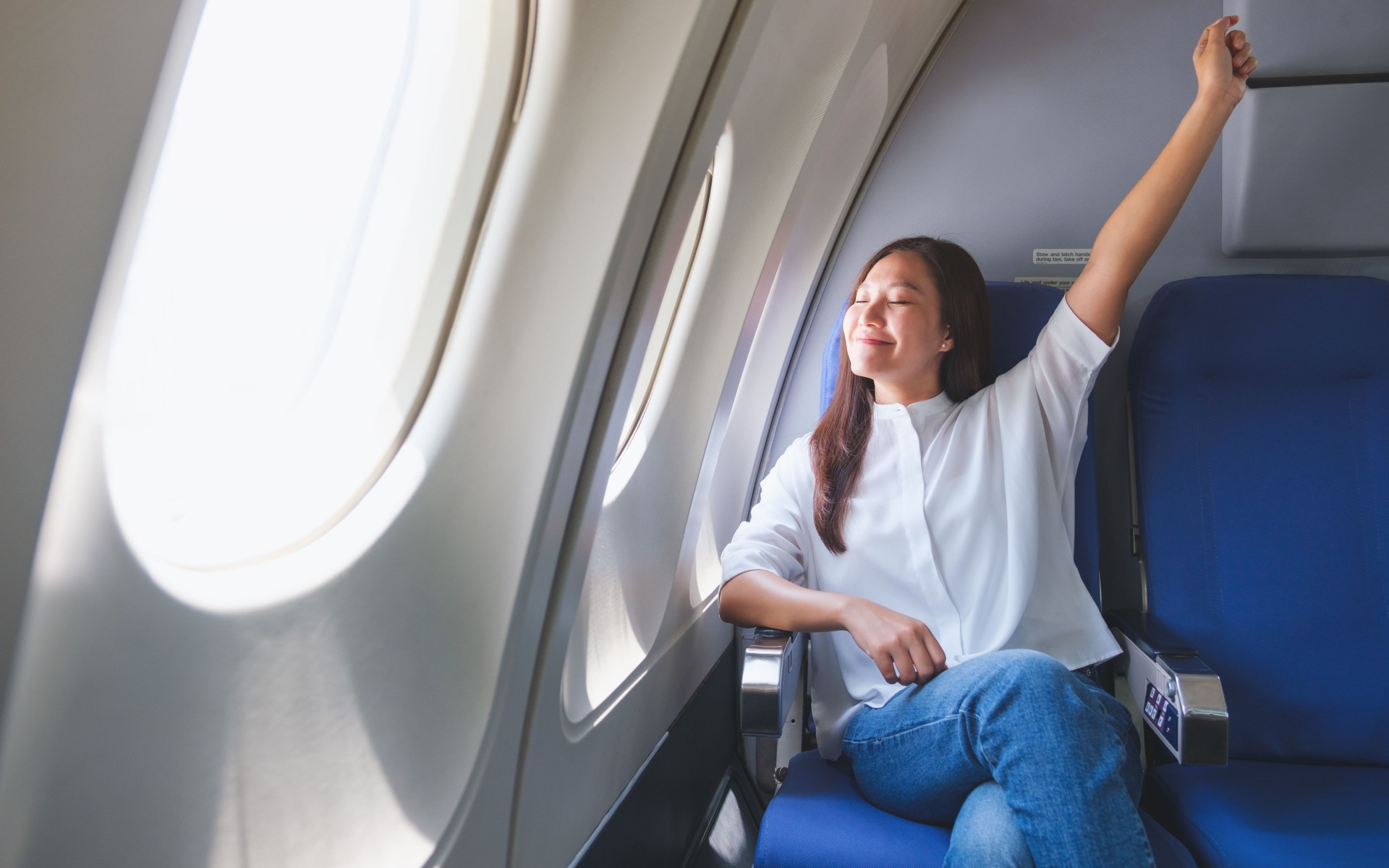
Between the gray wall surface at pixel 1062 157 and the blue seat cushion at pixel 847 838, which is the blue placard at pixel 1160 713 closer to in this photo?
the blue seat cushion at pixel 847 838

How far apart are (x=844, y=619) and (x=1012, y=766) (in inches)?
16.5

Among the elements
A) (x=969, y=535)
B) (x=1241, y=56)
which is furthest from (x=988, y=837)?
(x=1241, y=56)

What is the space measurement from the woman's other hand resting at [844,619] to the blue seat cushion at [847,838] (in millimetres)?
248

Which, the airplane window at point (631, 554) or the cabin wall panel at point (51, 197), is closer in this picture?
the cabin wall panel at point (51, 197)

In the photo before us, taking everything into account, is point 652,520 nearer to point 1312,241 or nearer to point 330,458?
point 330,458

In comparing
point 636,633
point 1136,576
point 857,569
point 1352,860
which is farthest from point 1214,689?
point 636,633

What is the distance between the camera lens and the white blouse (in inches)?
72.1

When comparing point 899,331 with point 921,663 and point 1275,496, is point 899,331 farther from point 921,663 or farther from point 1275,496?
point 1275,496

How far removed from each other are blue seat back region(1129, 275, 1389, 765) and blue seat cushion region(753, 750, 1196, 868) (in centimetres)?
59

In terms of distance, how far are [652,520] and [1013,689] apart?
0.83 metres

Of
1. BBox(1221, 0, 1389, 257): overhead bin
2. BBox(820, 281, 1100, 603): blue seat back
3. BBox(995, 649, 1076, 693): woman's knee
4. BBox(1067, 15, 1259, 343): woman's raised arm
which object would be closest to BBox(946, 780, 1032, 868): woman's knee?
BBox(995, 649, 1076, 693): woman's knee

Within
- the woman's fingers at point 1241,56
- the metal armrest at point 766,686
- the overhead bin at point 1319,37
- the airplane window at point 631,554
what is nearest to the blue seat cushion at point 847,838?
the metal armrest at point 766,686

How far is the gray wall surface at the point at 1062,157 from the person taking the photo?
2.38m

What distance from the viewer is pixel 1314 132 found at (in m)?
2.25
